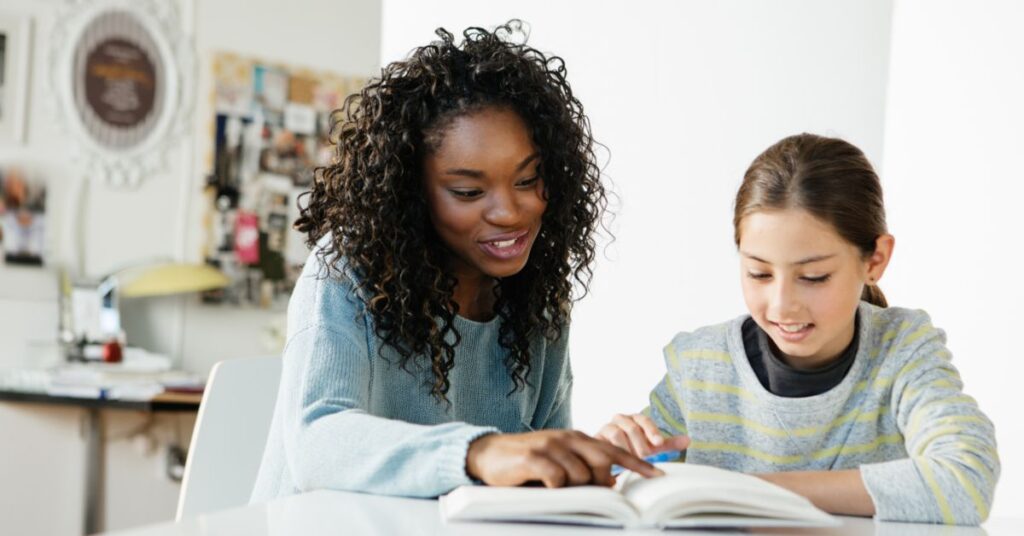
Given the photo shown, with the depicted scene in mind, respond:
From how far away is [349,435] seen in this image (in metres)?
1.10

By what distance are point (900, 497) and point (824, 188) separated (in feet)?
1.48

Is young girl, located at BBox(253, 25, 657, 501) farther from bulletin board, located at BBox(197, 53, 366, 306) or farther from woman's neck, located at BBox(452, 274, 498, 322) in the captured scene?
bulletin board, located at BBox(197, 53, 366, 306)

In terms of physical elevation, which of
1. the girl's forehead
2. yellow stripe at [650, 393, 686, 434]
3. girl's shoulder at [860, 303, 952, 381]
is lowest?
yellow stripe at [650, 393, 686, 434]

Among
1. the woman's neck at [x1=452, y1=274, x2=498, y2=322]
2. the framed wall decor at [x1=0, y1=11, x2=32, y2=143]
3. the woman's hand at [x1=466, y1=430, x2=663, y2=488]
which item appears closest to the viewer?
the woman's hand at [x1=466, y1=430, x2=663, y2=488]

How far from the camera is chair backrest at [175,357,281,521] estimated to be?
1644 mm

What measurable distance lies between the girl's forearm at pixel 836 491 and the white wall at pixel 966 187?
0.93m

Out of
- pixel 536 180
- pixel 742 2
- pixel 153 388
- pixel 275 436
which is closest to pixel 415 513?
pixel 275 436

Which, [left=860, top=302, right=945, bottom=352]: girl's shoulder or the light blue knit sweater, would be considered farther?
[left=860, top=302, right=945, bottom=352]: girl's shoulder

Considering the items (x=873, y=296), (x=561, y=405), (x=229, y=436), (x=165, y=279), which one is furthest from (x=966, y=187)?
(x=165, y=279)

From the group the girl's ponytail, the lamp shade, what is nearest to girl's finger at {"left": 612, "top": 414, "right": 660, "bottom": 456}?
the girl's ponytail

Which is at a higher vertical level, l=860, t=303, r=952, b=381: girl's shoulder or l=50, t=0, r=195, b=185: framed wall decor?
l=50, t=0, r=195, b=185: framed wall decor

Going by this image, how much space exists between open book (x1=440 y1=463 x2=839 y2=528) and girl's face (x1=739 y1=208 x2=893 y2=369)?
45cm

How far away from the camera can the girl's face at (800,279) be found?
1401mm

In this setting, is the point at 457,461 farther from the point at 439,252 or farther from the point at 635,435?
the point at 439,252
